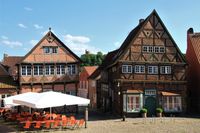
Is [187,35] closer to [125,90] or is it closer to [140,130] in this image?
[125,90]

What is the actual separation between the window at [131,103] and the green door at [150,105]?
93cm

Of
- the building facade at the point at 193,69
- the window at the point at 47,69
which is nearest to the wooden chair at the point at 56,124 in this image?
the window at the point at 47,69

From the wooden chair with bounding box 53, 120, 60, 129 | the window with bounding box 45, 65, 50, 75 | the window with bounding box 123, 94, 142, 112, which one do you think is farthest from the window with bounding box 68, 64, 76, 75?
the wooden chair with bounding box 53, 120, 60, 129

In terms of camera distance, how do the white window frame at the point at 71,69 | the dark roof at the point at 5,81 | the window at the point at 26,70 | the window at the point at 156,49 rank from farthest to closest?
1. the white window frame at the point at 71,69
2. the window at the point at 26,70
3. the dark roof at the point at 5,81
4. the window at the point at 156,49

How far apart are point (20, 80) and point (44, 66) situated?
3.19 meters

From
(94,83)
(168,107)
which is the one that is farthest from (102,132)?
(94,83)

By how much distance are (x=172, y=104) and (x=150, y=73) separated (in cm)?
419

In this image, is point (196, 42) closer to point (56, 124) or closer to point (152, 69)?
point (152, 69)

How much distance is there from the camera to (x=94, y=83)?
4962cm

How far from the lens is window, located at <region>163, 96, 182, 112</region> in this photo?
35.0 meters

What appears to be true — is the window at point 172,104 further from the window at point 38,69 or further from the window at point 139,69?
the window at point 38,69

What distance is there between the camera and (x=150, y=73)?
115 ft

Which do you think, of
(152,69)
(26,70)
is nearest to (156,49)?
(152,69)

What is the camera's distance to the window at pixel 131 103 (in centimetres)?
3378
